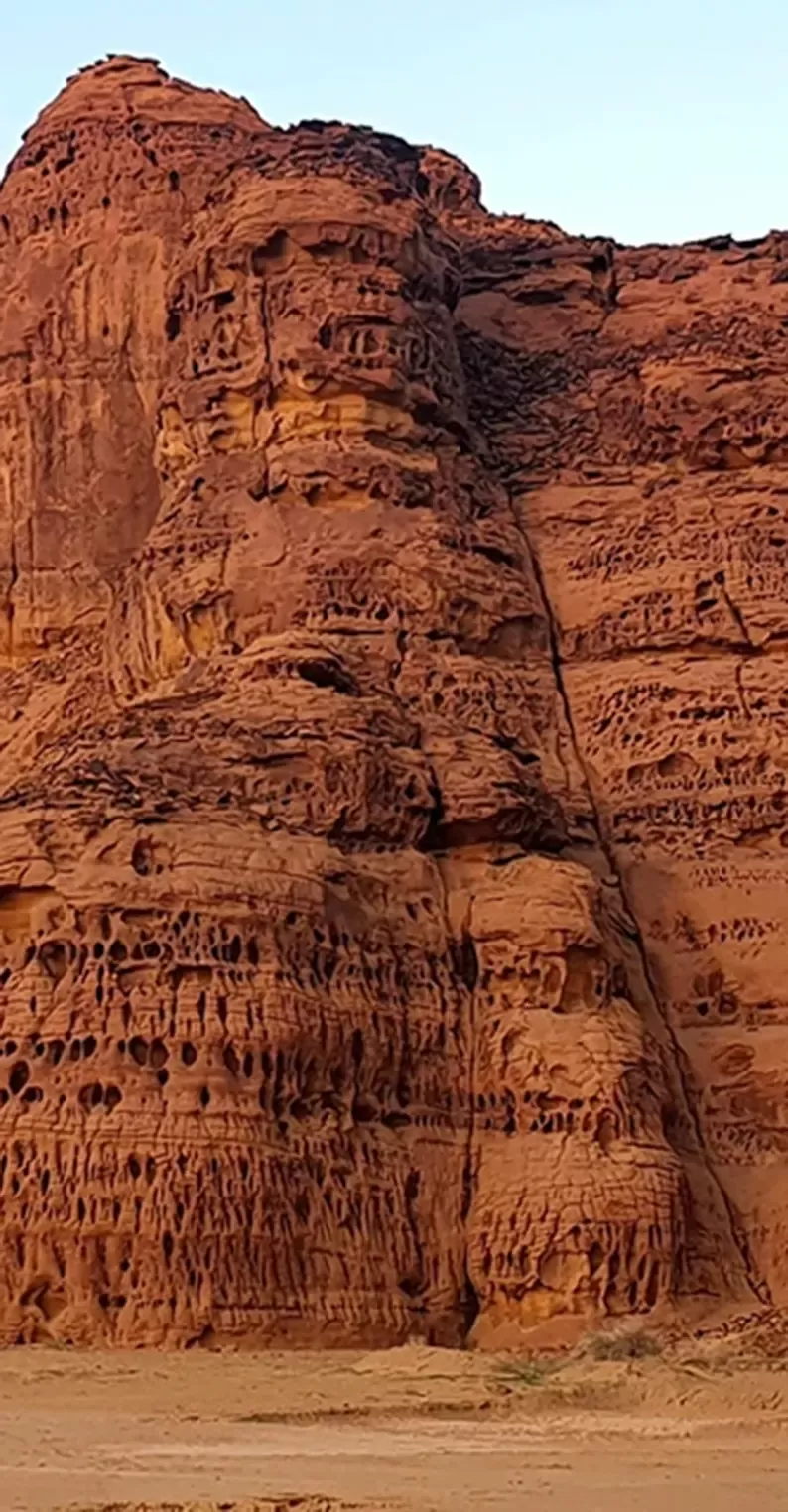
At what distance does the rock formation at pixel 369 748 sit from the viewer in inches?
1145

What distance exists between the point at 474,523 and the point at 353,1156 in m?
12.9

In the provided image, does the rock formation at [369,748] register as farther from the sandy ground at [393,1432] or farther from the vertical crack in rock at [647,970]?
the sandy ground at [393,1432]

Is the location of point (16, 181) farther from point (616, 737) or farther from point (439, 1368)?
point (439, 1368)

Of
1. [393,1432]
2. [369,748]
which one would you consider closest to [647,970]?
[369,748]

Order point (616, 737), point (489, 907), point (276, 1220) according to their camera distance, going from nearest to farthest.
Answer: point (276, 1220)
point (489, 907)
point (616, 737)

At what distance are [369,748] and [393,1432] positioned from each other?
44.1ft

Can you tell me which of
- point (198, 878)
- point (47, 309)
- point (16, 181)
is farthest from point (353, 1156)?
point (16, 181)

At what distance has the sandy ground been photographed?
15.1 metres

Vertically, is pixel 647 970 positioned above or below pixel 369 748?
below

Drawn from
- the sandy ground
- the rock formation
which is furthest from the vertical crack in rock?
the sandy ground

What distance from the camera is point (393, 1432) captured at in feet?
67.3

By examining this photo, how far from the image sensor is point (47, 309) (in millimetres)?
47094

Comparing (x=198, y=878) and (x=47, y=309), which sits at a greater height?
(x=47, y=309)

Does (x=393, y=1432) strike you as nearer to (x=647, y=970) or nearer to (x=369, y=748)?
(x=369, y=748)
